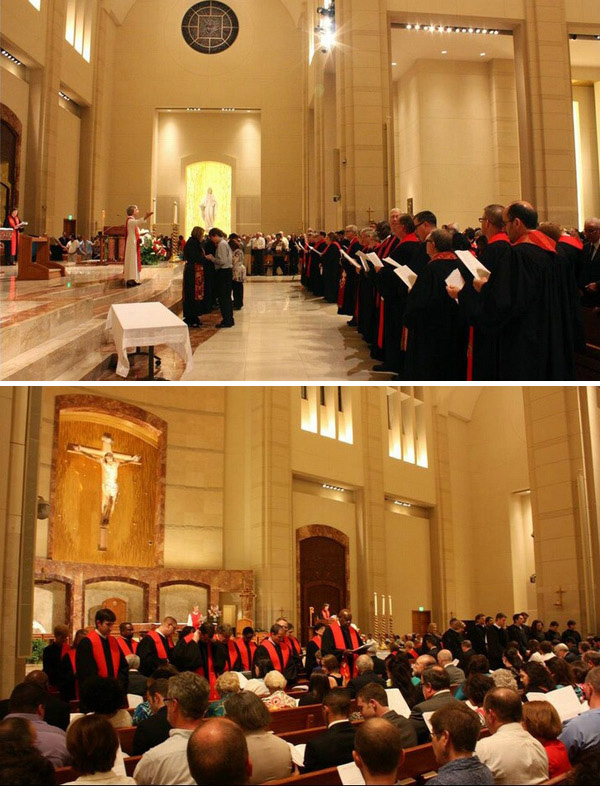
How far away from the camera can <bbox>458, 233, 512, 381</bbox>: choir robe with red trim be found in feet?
19.1

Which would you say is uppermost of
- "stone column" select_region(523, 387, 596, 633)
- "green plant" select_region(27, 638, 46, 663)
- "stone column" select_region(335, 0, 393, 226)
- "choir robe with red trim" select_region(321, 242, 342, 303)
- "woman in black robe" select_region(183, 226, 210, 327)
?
"stone column" select_region(335, 0, 393, 226)

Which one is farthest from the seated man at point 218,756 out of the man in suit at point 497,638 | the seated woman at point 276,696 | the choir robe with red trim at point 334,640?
the man in suit at point 497,638

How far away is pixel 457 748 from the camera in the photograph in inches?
142

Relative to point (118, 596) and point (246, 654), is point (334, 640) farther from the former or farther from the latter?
point (118, 596)

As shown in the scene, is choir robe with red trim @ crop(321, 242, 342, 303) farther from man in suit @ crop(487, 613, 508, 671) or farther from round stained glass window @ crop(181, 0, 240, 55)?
round stained glass window @ crop(181, 0, 240, 55)

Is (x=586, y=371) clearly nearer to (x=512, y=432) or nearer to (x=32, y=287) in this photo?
(x=32, y=287)

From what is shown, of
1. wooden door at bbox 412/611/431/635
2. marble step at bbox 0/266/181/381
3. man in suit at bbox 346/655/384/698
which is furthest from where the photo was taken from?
wooden door at bbox 412/611/431/635

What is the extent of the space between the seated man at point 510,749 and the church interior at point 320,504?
7.99m

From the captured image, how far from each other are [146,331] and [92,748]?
4.09m

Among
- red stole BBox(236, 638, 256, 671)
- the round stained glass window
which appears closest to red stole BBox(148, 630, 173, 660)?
red stole BBox(236, 638, 256, 671)

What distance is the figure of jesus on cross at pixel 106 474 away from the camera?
14562mm

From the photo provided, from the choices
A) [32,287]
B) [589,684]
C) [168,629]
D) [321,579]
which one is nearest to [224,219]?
[321,579]

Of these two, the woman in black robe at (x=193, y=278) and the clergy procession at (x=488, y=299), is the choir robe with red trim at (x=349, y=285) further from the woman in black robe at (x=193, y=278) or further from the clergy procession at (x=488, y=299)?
the clergy procession at (x=488, y=299)

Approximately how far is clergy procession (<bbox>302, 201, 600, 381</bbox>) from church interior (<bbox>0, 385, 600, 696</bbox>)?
580 cm
